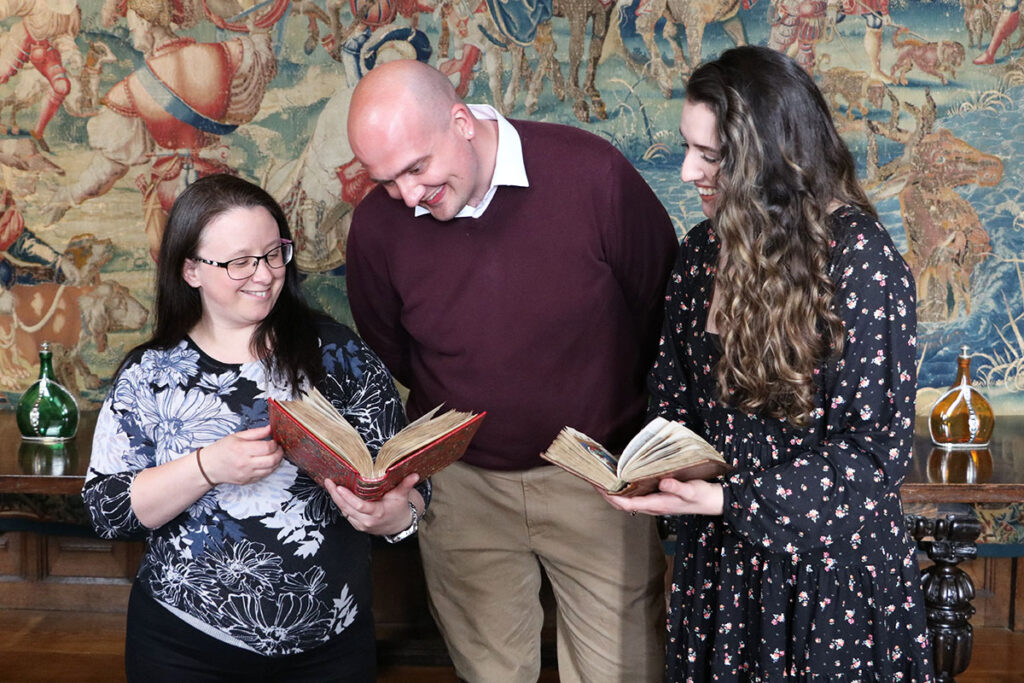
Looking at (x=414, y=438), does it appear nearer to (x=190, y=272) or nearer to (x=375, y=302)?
(x=190, y=272)

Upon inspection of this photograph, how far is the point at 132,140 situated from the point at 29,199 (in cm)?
54

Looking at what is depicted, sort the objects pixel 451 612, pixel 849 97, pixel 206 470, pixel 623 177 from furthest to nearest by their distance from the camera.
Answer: pixel 849 97 → pixel 451 612 → pixel 623 177 → pixel 206 470

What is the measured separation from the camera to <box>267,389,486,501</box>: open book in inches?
85.5

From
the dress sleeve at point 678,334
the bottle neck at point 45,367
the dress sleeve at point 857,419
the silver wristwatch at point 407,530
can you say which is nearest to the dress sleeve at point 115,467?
the silver wristwatch at point 407,530

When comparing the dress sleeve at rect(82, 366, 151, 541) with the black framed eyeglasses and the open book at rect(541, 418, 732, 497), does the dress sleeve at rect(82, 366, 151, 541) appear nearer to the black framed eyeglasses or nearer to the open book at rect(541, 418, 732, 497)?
the black framed eyeglasses

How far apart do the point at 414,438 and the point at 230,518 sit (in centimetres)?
54

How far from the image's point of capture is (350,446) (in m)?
2.24

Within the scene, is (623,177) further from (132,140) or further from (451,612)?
(132,140)

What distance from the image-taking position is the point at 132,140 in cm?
436

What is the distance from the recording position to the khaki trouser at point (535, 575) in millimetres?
3113

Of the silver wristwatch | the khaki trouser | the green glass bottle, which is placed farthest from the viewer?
the green glass bottle

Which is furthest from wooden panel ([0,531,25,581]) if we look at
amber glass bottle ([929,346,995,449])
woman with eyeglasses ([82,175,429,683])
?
amber glass bottle ([929,346,995,449])

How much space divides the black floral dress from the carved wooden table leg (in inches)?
46.6

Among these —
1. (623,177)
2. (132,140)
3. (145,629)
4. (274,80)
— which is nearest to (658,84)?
(623,177)
